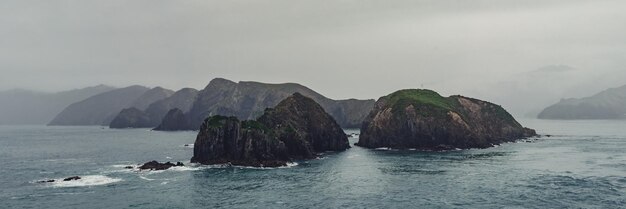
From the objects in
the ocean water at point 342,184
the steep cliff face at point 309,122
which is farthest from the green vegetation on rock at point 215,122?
the steep cliff face at point 309,122

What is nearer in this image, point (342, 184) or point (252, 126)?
point (342, 184)

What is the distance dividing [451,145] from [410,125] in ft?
55.5

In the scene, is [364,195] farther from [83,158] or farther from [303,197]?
[83,158]

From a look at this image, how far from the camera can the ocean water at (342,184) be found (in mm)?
80875

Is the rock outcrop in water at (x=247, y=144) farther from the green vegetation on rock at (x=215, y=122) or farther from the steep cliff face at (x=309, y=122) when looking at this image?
the steep cliff face at (x=309, y=122)


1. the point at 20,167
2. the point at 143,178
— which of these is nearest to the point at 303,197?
the point at 143,178

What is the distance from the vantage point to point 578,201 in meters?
79.5

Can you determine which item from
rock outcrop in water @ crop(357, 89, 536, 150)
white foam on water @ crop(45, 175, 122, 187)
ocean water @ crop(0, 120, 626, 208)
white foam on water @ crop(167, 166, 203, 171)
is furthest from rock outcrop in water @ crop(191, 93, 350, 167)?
rock outcrop in water @ crop(357, 89, 536, 150)

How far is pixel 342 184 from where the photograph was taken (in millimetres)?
99250

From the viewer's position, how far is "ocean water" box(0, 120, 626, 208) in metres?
80.9

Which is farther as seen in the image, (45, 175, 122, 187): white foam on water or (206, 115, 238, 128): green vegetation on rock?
(206, 115, 238, 128): green vegetation on rock

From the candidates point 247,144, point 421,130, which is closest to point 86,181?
point 247,144

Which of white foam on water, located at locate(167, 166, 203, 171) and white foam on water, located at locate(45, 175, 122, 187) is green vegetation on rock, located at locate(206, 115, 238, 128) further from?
white foam on water, located at locate(45, 175, 122, 187)

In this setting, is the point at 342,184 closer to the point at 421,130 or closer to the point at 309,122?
the point at 309,122
